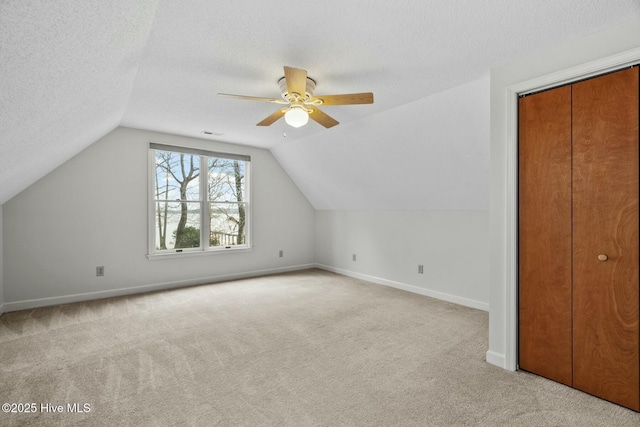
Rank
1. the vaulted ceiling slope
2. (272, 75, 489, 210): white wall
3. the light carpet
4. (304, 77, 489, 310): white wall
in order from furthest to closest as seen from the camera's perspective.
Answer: (304, 77, 489, 310): white wall, (272, 75, 489, 210): white wall, the light carpet, the vaulted ceiling slope

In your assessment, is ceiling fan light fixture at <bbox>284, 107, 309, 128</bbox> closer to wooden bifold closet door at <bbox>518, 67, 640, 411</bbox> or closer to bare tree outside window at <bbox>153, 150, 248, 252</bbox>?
wooden bifold closet door at <bbox>518, 67, 640, 411</bbox>

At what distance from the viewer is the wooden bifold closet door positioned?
1.88 metres

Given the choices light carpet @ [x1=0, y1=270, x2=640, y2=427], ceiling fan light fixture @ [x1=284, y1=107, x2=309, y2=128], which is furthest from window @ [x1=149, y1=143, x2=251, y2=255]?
ceiling fan light fixture @ [x1=284, y1=107, x2=309, y2=128]

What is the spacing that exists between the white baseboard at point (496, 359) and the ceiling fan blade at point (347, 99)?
7.19 feet

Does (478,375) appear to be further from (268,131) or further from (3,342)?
(3,342)

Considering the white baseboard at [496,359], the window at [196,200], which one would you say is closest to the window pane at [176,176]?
the window at [196,200]

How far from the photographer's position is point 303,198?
247 inches

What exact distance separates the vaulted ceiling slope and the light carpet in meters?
1.58

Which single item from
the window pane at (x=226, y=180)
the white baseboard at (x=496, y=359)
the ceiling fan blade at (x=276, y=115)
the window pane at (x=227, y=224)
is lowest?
the white baseboard at (x=496, y=359)

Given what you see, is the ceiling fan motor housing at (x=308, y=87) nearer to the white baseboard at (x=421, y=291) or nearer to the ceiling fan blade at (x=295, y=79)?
the ceiling fan blade at (x=295, y=79)

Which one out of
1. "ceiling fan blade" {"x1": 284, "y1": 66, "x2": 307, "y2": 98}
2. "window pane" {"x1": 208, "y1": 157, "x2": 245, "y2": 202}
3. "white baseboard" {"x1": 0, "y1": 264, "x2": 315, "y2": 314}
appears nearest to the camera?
"ceiling fan blade" {"x1": 284, "y1": 66, "x2": 307, "y2": 98}

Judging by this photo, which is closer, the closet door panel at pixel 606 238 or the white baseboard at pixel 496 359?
the closet door panel at pixel 606 238

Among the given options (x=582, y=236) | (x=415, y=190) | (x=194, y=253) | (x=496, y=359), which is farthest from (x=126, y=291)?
(x=582, y=236)

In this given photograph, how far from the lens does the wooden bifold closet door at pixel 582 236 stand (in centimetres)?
188
